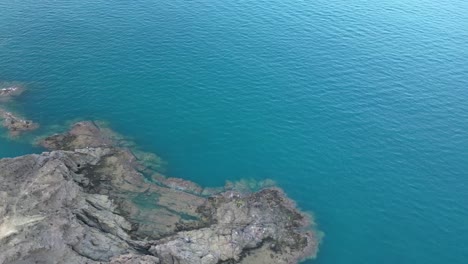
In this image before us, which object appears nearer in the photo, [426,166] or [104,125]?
[426,166]

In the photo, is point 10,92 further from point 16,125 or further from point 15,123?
point 16,125

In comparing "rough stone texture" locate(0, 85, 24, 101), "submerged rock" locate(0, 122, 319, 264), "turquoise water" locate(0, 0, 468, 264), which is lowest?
Answer: "submerged rock" locate(0, 122, 319, 264)

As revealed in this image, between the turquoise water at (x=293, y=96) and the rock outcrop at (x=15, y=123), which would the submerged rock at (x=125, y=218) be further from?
the rock outcrop at (x=15, y=123)

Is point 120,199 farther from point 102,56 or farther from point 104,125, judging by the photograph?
point 102,56

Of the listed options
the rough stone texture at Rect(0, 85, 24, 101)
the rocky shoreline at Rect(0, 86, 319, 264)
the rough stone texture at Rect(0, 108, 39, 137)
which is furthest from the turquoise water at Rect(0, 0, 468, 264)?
the rocky shoreline at Rect(0, 86, 319, 264)

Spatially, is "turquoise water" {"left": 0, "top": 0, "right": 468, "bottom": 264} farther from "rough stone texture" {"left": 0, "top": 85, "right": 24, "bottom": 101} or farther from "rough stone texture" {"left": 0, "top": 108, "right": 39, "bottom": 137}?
"rough stone texture" {"left": 0, "top": 85, "right": 24, "bottom": 101}

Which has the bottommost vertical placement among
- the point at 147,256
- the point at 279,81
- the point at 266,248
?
the point at 147,256

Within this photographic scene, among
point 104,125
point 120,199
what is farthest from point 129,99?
point 120,199
